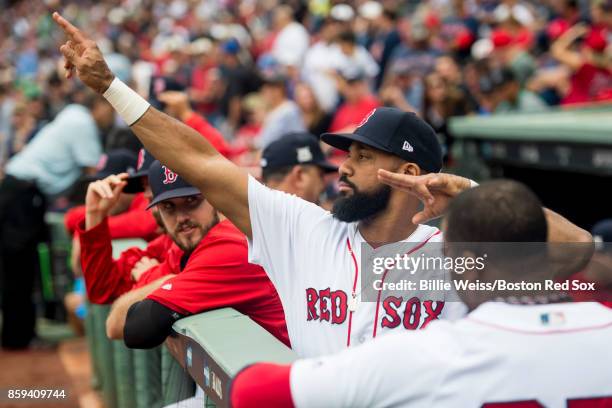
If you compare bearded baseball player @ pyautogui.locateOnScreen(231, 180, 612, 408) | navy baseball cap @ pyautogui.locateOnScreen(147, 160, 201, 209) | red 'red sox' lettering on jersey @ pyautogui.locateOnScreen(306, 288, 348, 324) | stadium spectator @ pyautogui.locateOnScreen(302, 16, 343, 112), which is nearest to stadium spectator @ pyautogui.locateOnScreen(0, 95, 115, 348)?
stadium spectator @ pyautogui.locateOnScreen(302, 16, 343, 112)

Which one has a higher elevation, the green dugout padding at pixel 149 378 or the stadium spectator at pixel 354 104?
the stadium spectator at pixel 354 104

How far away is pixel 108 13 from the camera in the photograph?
83.0 feet

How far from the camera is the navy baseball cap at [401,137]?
10.1 feet

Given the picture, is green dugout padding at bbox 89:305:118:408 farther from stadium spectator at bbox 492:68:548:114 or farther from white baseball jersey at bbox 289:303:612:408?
stadium spectator at bbox 492:68:548:114

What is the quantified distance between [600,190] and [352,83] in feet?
8.73

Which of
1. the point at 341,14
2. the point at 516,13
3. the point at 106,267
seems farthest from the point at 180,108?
the point at 516,13

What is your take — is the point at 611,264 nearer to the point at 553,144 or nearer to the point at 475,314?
the point at 475,314

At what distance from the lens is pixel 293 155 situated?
4910 mm

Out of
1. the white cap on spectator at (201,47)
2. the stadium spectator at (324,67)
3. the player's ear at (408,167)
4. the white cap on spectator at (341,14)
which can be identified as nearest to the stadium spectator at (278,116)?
the stadium spectator at (324,67)

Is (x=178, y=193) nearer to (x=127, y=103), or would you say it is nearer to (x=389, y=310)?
(x=127, y=103)

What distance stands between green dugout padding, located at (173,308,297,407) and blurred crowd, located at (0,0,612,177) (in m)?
3.28

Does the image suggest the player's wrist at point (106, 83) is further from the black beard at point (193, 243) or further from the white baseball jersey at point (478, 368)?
the white baseball jersey at point (478, 368)

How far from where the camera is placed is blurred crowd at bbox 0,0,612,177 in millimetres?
9398

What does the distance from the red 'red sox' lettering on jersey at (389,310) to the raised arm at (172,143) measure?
31 cm
